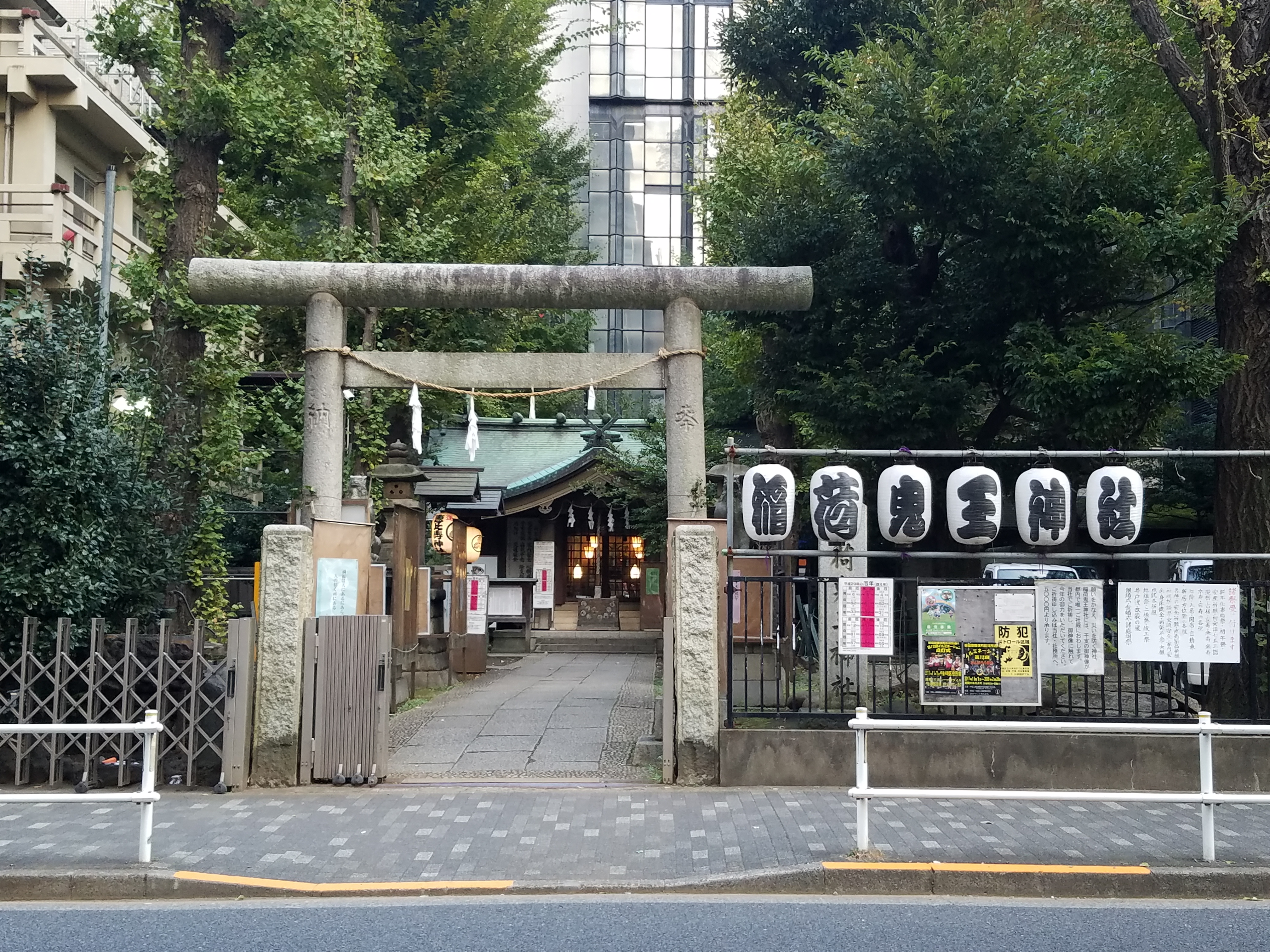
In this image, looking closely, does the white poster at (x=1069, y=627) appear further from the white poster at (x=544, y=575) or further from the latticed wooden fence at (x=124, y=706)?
the white poster at (x=544, y=575)

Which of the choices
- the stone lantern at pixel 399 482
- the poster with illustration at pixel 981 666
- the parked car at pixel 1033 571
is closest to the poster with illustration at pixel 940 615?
the poster with illustration at pixel 981 666

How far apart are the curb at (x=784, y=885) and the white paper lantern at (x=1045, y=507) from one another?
11.9 feet

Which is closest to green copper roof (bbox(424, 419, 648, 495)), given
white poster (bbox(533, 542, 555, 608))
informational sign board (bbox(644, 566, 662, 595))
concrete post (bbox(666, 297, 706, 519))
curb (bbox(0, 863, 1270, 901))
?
white poster (bbox(533, 542, 555, 608))

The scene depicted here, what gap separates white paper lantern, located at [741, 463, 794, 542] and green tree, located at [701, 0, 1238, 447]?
216 inches

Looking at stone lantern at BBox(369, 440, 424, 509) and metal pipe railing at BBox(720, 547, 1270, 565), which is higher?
stone lantern at BBox(369, 440, 424, 509)

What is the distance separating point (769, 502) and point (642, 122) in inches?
2136

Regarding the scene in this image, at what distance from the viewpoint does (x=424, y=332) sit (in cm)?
2067

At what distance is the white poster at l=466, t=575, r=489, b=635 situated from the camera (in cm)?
2047

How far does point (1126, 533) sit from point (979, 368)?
6895 mm

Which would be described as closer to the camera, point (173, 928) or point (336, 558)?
point (173, 928)

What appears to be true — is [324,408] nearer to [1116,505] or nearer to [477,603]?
[1116,505]

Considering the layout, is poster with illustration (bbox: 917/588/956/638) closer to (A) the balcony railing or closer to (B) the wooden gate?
(B) the wooden gate

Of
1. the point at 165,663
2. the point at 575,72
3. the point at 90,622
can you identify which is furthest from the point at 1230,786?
the point at 575,72

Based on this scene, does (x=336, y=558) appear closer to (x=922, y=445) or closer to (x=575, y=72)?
(x=922, y=445)
